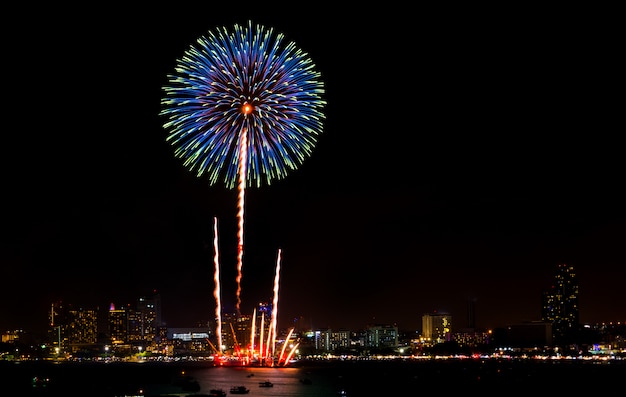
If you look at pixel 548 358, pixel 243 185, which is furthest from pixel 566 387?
pixel 548 358

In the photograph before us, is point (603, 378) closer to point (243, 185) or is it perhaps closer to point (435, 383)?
point (435, 383)

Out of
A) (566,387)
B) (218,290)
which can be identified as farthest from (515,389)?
(218,290)

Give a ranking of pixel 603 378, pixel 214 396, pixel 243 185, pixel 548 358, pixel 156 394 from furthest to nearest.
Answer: pixel 548 358 < pixel 603 378 < pixel 156 394 < pixel 214 396 < pixel 243 185

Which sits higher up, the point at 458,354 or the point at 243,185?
the point at 243,185

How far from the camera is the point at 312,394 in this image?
2813 inches

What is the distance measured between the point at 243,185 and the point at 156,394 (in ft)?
102

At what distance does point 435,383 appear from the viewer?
9019cm

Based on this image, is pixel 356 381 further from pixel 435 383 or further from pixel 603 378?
pixel 603 378

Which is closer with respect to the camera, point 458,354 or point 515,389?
point 515,389

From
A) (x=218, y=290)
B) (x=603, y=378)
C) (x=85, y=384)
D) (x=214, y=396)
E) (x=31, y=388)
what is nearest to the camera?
(x=218, y=290)

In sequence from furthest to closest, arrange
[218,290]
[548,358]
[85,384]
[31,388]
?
[548,358] → [85,384] → [31,388] → [218,290]

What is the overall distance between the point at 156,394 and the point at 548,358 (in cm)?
13861

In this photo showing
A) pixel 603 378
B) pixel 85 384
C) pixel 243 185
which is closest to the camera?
pixel 243 185

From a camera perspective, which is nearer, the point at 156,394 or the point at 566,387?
the point at 156,394
